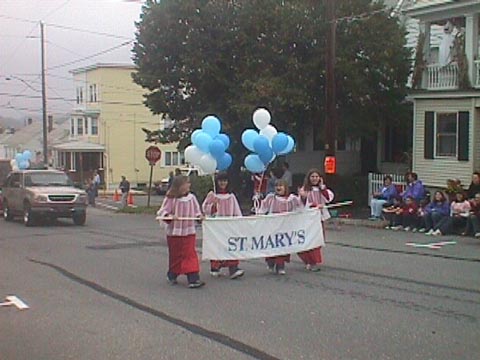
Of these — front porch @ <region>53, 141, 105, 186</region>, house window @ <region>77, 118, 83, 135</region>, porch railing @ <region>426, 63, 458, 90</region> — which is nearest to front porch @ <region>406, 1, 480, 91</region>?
porch railing @ <region>426, 63, 458, 90</region>

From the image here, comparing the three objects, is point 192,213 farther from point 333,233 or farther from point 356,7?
point 356,7

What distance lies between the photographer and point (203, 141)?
43.5 feet

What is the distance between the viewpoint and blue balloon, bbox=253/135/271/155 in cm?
1420

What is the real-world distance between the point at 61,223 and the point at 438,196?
43.9ft

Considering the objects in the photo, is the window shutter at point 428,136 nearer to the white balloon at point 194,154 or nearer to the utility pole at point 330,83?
the utility pole at point 330,83

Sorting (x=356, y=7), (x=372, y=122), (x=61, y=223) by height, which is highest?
(x=356, y=7)

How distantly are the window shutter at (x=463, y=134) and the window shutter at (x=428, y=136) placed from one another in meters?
1.45

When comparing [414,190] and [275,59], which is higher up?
[275,59]

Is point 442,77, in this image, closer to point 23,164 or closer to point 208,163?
point 208,163

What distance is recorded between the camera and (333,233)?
69.9 ft

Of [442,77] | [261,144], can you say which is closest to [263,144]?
[261,144]

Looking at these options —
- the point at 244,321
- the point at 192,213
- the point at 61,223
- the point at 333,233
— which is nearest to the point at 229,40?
the point at 61,223

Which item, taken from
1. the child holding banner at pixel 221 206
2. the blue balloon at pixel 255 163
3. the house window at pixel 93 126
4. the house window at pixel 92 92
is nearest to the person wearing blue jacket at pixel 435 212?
the blue balloon at pixel 255 163

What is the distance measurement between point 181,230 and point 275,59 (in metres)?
19.6
